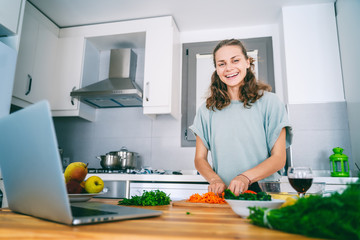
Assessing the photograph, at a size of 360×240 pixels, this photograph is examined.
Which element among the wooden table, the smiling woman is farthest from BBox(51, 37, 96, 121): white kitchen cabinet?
the wooden table

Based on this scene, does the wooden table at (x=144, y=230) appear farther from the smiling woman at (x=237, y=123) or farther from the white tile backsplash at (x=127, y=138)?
the white tile backsplash at (x=127, y=138)

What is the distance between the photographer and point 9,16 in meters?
2.04

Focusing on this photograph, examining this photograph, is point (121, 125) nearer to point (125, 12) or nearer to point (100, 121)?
point (100, 121)

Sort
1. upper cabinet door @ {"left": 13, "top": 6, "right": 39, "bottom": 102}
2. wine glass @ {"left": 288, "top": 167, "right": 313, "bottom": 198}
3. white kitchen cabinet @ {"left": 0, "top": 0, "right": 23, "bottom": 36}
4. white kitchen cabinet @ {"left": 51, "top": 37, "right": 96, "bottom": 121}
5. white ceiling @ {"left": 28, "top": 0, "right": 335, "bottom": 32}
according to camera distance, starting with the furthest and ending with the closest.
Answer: white kitchen cabinet @ {"left": 51, "top": 37, "right": 96, "bottom": 121} < white ceiling @ {"left": 28, "top": 0, "right": 335, "bottom": 32} < upper cabinet door @ {"left": 13, "top": 6, "right": 39, "bottom": 102} < white kitchen cabinet @ {"left": 0, "top": 0, "right": 23, "bottom": 36} < wine glass @ {"left": 288, "top": 167, "right": 313, "bottom": 198}

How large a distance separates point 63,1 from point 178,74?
51.3 inches

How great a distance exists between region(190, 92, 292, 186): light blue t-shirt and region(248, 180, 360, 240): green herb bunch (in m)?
0.95

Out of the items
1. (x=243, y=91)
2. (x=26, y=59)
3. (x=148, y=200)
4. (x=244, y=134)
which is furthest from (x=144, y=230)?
(x=26, y=59)

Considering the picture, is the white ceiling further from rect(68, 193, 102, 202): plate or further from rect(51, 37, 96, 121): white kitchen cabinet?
rect(68, 193, 102, 202): plate

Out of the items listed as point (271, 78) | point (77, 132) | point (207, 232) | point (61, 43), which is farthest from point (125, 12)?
point (207, 232)

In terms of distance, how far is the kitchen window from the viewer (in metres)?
2.73

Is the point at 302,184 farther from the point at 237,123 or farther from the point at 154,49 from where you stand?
the point at 154,49

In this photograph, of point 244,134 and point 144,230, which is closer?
point 144,230

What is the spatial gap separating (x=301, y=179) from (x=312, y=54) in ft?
6.91

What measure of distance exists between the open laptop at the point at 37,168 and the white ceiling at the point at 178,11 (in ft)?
7.33
